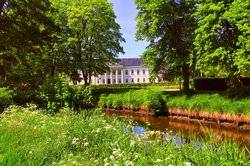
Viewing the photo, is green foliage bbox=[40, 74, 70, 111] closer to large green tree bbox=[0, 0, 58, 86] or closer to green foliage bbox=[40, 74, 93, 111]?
green foliage bbox=[40, 74, 93, 111]

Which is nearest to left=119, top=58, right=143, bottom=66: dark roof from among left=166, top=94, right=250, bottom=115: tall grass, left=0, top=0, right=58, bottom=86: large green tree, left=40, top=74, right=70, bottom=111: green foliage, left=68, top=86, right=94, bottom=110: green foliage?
left=68, top=86, right=94, bottom=110: green foliage

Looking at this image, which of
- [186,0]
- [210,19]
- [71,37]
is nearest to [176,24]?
[186,0]

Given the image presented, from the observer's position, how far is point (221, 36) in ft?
70.7

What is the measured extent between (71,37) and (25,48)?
51.5 feet

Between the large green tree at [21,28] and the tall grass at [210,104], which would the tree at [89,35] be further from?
the tall grass at [210,104]

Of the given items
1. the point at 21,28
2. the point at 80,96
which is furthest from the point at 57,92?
the point at 21,28

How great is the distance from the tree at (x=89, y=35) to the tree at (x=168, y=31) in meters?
10.4

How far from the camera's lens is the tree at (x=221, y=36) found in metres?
18.8

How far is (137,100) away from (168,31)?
6.91 m

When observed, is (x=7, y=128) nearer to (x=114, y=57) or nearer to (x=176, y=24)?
(x=176, y=24)

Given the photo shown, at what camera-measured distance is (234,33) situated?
2106 centimetres

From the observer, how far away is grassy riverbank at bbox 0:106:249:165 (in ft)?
17.6

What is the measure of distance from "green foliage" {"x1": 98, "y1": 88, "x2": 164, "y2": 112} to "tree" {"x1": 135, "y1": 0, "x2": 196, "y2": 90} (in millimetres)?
2911

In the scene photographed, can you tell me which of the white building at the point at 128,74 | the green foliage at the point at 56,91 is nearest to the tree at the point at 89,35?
the green foliage at the point at 56,91
